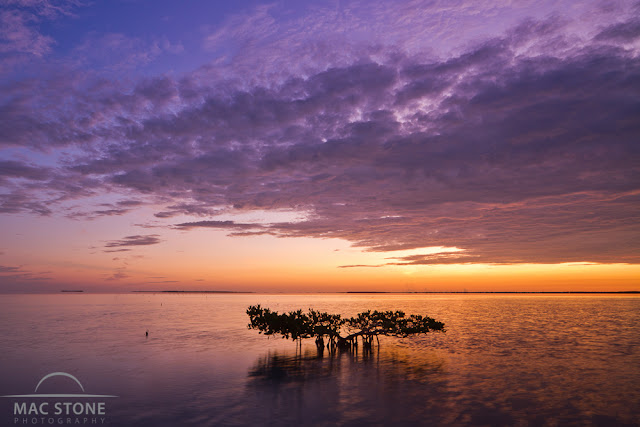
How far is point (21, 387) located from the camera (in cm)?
3128

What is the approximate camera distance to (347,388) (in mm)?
30234

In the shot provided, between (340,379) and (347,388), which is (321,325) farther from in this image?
(347,388)

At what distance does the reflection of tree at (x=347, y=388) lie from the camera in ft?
78.7

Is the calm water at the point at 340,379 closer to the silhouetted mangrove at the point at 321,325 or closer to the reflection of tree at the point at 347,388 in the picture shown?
the reflection of tree at the point at 347,388

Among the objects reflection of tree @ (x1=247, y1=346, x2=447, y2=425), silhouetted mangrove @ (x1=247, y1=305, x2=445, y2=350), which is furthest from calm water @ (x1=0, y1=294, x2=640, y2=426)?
silhouetted mangrove @ (x1=247, y1=305, x2=445, y2=350)

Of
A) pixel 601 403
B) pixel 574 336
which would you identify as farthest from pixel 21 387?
pixel 574 336

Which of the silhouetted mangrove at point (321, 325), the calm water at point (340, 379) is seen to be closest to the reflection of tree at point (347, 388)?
the calm water at point (340, 379)

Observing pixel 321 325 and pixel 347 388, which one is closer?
pixel 347 388

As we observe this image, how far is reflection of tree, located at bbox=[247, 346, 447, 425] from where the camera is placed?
78.7ft

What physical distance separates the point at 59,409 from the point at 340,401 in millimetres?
18379

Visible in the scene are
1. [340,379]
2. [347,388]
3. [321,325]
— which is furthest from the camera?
[321,325]

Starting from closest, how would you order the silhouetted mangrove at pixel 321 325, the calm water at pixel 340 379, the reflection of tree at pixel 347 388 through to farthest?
1. the reflection of tree at pixel 347 388
2. the calm water at pixel 340 379
3. the silhouetted mangrove at pixel 321 325

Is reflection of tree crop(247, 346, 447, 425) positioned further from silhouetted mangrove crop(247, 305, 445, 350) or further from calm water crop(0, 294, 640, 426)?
silhouetted mangrove crop(247, 305, 445, 350)

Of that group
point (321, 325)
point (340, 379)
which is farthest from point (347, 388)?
point (321, 325)
